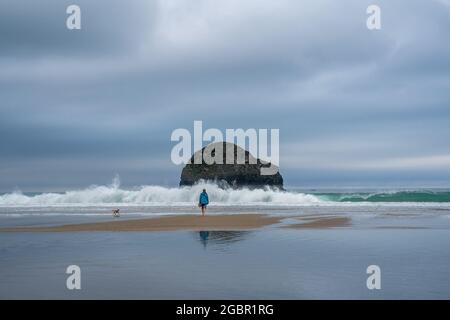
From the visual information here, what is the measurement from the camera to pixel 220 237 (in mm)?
17938

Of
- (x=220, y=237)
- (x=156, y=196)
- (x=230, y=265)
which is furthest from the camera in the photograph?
(x=156, y=196)

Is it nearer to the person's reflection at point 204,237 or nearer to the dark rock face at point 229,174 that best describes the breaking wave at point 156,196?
the dark rock face at point 229,174

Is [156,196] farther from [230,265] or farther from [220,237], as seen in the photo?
[230,265]

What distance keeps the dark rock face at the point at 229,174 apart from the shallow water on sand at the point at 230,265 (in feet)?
170

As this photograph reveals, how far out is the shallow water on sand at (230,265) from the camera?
354 inches

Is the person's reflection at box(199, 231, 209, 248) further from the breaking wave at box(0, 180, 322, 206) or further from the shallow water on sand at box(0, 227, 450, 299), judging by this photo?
the breaking wave at box(0, 180, 322, 206)

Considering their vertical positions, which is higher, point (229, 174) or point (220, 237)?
point (229, 174)

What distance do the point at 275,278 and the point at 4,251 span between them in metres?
8.44

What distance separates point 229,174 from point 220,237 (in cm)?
5351

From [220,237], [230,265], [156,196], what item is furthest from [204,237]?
[156,196]

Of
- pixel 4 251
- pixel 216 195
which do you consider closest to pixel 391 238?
pixel 4 251

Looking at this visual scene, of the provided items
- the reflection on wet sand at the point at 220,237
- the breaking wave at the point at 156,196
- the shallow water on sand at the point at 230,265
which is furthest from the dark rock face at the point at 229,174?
the shallow water on sand at the point at 230,265
